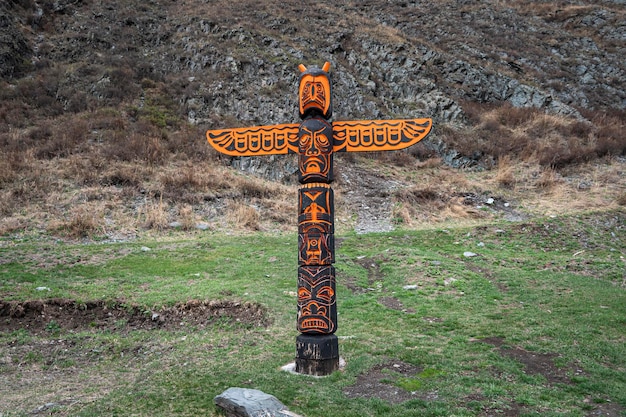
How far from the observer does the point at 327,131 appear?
6859 millimetres

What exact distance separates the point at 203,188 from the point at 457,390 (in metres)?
14.8

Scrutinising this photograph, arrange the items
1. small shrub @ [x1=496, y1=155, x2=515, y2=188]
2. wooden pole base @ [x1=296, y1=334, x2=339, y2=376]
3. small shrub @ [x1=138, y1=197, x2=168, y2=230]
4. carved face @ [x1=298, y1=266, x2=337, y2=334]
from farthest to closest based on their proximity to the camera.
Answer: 1. small shrub @ [x1=496, y1=155, x2=515, y2=188]
2. small shrub @ [x1=138, y1=197, x2=168, y2=230]
3. carved face @ [x1=298, y1=266, x2=337, y2=334]
4. wooden pole base @ [x1=296, y1=334, x2=339, y2=376]

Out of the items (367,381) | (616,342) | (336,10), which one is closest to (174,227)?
(367,381)

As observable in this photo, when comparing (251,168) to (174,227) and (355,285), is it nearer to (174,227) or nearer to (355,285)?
(174,227)

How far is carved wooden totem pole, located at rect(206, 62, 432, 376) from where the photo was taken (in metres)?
6.43

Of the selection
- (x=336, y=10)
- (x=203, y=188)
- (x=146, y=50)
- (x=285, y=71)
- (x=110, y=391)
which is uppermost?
(x=336, y=10)

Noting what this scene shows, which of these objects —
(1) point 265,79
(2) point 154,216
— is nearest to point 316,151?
(2) point 154,216

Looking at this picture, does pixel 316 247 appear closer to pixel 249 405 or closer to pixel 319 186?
pixel 319 186

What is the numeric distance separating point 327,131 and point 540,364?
14.9 feet

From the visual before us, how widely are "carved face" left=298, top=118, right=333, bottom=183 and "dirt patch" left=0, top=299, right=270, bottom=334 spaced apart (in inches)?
141

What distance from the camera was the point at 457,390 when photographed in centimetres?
566

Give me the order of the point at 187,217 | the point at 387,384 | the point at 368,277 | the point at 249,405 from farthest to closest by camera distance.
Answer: the point at 187,217, the point at 368,277, the point at 387,384, the point at 249,405

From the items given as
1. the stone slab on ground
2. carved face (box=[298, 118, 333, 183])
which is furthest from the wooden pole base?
carved face (box=[298, 118, 333, 183])

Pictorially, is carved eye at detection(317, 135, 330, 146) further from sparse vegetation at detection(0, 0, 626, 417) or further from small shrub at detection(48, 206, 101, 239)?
small shrub at detection(48, 206, 101, 239)
